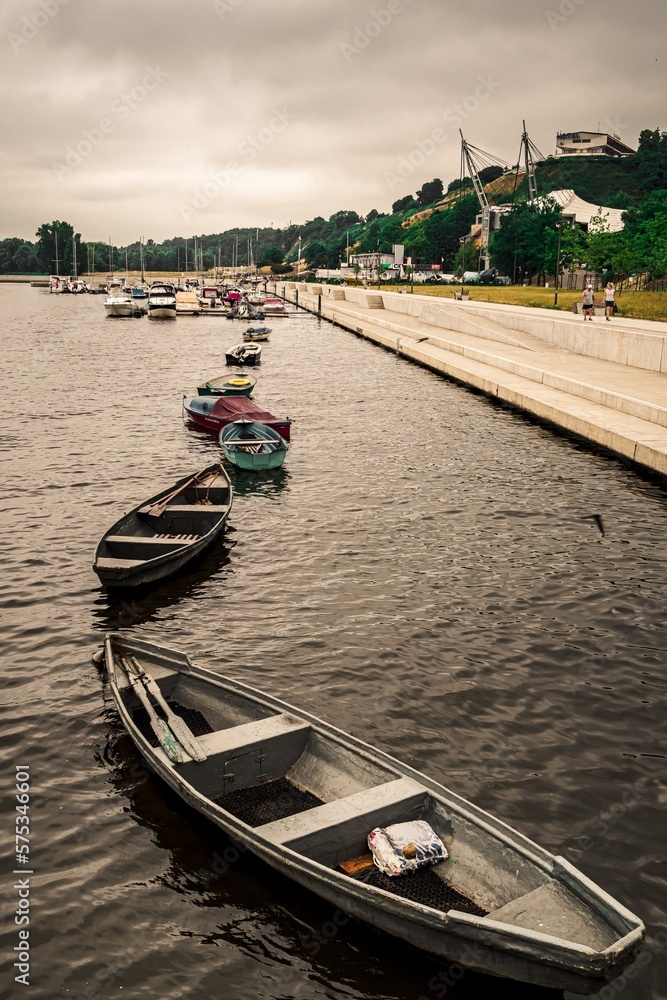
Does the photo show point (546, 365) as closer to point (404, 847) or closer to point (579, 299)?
point (579, 299)

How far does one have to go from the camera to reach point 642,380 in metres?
32.7

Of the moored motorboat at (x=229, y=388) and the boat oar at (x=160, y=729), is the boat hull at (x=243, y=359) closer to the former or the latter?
the moored motorboat at (x=229, y=388)

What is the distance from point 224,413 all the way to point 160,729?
21.3 metres

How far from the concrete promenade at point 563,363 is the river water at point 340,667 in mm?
1062

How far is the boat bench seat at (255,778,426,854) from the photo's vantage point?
27.0ft

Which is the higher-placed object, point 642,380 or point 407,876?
point 642,380

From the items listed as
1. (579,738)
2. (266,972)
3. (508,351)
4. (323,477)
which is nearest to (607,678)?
(579,738)

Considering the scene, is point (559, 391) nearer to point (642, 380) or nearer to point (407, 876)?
point (642, 380)

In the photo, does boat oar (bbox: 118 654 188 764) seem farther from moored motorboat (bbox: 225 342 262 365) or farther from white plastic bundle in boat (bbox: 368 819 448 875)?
moored motorboat (bbox: 225 342 262 365)

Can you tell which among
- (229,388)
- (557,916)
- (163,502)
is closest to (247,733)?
(557,916)

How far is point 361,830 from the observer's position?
8438 mm

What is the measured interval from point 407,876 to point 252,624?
7.42 m

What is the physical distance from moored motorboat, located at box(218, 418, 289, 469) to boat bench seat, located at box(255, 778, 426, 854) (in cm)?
1675

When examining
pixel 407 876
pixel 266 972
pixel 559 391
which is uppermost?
pixel 559 391
